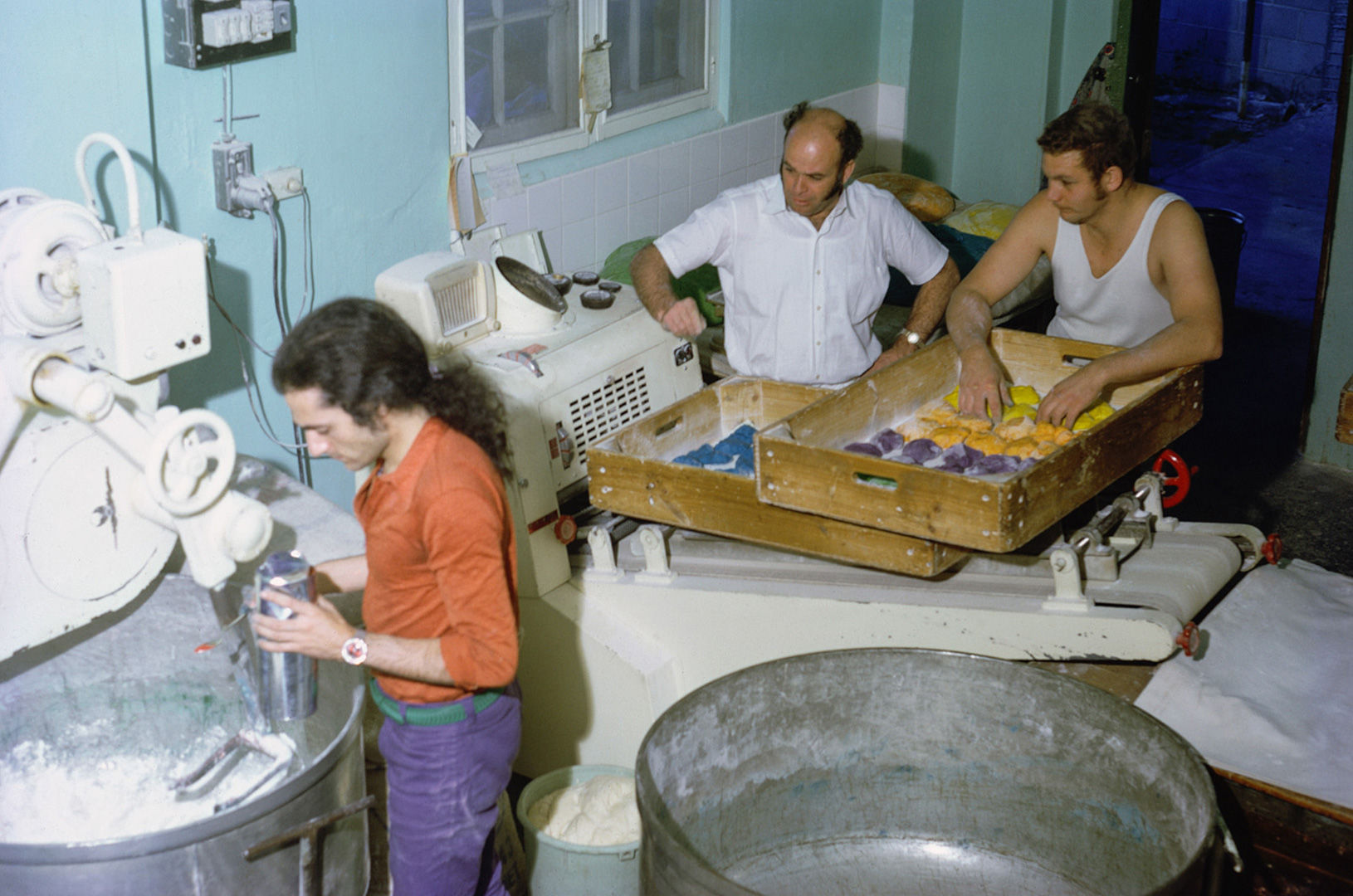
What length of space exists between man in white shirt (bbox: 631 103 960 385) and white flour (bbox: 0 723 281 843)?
1.63 metres

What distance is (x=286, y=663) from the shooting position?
2.34 metres

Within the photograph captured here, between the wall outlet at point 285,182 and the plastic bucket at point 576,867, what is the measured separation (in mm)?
1660

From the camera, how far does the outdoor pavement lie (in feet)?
17.4

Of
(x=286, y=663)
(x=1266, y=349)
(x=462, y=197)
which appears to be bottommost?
(x=1266, y=349)

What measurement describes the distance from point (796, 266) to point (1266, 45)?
1018 centimetres

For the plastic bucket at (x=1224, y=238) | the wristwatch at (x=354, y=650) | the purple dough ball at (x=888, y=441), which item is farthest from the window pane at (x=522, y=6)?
the plastic bucket at (x=1224, y=238)

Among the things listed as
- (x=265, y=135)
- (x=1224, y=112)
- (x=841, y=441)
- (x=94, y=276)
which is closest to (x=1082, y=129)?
(x=841, y=441)

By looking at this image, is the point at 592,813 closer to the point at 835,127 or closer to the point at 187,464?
the point at 187,464

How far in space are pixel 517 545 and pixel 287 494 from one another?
58cm

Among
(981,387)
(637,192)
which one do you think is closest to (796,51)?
(637,192)

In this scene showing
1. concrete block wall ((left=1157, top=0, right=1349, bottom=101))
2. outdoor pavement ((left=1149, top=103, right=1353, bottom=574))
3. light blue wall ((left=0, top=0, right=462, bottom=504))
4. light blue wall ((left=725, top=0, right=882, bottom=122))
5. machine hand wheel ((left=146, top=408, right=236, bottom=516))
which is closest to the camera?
machine hand wheel ((left=146, top=408, right=236, bottom=516))

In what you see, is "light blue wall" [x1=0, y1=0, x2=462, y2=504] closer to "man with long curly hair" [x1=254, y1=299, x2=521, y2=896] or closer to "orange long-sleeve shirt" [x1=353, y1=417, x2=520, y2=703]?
"man with long curly hair" [x1=254, y1=299, x2=521, y2=896]

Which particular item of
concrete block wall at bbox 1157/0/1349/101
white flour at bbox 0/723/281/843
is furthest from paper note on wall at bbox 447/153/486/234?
concrete block wall at bbox 1157/0/1349/101

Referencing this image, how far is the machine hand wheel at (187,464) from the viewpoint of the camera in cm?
211
